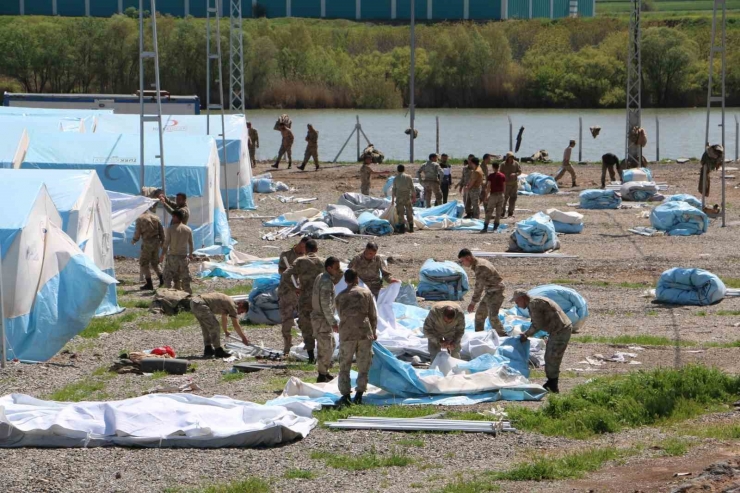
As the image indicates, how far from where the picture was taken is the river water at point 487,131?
168 ft

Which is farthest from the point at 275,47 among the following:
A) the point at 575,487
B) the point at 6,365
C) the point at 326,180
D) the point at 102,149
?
the point at 575,487

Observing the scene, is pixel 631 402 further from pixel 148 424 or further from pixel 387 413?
pixel 148 424

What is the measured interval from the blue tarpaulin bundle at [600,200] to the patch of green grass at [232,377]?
18.2m

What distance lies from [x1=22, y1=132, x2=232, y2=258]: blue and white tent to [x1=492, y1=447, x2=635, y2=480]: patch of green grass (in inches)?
551

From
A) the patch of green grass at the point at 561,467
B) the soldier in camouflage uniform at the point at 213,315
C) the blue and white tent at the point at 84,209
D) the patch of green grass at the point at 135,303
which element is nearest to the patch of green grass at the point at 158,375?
the soldier in camouflage uniform at the point at 213,315

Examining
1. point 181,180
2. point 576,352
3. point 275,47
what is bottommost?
point 576,352

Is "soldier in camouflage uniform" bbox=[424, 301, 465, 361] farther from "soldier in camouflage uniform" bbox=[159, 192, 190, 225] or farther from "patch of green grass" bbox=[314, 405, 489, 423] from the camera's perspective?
"soldier in camouflage uniform" bbox=[159, 192, 190, 225]

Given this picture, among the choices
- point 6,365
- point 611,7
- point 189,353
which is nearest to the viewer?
point 6,365

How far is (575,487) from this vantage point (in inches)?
348

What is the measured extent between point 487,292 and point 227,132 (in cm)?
1706

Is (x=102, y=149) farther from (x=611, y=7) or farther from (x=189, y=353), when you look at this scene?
(x=611, y=7)

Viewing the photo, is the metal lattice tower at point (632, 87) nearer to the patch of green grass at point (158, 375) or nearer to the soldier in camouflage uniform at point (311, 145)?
the soldier in camouflage uniform at point (311, 145)

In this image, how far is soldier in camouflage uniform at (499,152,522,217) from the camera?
87.4ft

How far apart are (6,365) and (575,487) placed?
7.28 metres
